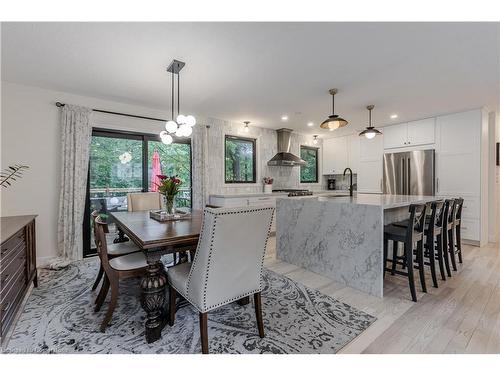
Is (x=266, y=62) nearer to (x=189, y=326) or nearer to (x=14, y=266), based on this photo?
(x=189, y=326)

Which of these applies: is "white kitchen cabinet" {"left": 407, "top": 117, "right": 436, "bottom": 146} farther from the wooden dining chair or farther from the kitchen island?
A: the wooden dining chair

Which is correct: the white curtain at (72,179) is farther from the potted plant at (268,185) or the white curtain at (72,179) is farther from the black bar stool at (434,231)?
the black bar stool at (434,231)

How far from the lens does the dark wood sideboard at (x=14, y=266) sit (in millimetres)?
1654

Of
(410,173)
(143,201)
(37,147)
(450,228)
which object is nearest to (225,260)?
(143,201)

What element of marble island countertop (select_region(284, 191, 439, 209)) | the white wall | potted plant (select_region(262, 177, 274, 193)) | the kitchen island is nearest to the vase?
the kitchen island

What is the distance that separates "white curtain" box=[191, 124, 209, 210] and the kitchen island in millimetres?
1649

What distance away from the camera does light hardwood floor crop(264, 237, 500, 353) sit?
1579mm

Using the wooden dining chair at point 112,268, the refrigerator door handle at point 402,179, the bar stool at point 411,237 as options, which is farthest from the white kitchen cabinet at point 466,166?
the wooden dining chair at point 112,268

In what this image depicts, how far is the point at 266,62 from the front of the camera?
241cm

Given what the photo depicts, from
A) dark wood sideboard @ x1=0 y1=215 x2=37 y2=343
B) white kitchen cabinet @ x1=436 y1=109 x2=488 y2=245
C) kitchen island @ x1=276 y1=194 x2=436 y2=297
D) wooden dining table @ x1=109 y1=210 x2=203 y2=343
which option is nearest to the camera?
wooden dining table @ x1=109 y1=210 x2=203 y2=343

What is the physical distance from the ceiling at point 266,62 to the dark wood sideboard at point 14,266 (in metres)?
1.62

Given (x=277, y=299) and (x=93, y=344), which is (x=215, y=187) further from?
(x=93, y=344)

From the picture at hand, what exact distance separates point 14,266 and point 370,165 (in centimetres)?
603

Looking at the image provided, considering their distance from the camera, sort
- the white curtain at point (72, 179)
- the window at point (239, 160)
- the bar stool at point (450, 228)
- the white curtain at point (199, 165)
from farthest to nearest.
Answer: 1. the window at point (239, 160)
2. the white curtain at point (199, 165)
3. the white curtain at point (72, 179)
4. the bar stool at point (450, 228)
